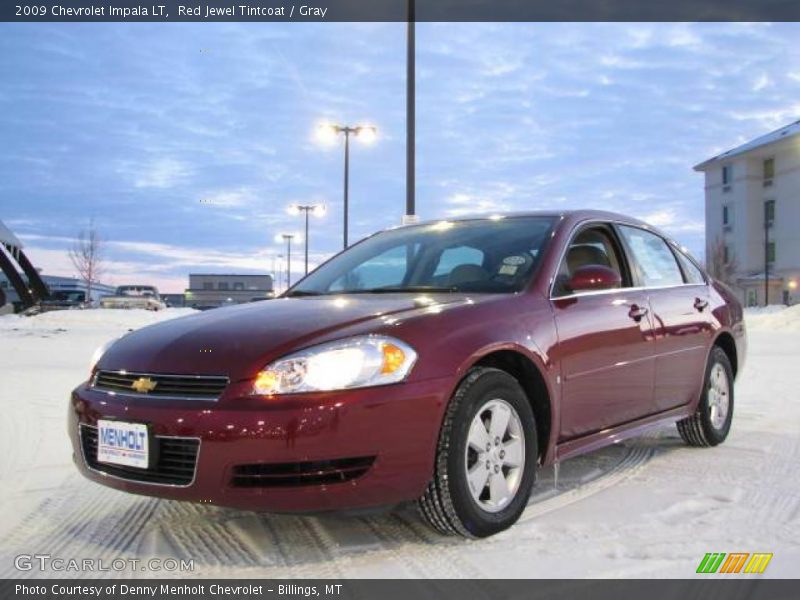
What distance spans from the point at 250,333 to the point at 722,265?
2364 inches

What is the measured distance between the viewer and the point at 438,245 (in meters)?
4.67

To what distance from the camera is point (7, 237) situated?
107 ft

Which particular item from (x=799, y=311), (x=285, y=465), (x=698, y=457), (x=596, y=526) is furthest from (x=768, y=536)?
(x=799, y=311)

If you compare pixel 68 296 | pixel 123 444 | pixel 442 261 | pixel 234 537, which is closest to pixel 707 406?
pixel 442 261

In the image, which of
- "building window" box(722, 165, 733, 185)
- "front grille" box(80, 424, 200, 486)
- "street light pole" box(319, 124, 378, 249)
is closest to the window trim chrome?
"front grille" box(80, 424, 200, 486)

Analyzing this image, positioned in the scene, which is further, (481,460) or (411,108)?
(411,108)

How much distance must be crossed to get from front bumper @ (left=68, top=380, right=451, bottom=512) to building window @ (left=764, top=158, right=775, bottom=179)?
6276 centimetres

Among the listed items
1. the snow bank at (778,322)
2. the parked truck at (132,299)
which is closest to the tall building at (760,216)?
the snow bank at (778,322)

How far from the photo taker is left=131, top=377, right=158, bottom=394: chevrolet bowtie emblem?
326 centimetres

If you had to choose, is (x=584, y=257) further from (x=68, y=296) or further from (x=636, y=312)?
(x=68, y=296)

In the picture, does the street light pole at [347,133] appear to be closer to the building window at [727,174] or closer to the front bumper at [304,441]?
the front bumper at [304,441]

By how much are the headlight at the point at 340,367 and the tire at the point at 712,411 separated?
9.68 feet
